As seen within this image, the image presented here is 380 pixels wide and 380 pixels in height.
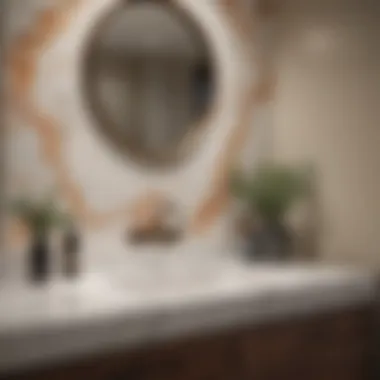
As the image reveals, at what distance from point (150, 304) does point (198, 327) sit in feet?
0.50

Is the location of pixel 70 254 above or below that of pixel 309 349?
above

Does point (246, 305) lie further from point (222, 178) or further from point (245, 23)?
point (245, 23)

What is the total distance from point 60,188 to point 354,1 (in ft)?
3.40

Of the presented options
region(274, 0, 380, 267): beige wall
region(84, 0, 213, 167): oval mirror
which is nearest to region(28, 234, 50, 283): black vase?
region(84, 0, 213, 167): oval mirror

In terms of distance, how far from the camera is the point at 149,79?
2260 millimetres

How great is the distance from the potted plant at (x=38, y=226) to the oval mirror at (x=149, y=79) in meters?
0.33

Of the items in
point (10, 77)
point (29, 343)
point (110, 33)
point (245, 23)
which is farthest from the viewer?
point (245, 23)

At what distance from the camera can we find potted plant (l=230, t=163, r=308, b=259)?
7.95ft

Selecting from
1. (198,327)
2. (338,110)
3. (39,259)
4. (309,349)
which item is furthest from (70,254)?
(338,110)

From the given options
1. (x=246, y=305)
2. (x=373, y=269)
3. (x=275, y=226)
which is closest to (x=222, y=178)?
(x=275, y=226)

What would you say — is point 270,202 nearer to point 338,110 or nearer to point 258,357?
point 338,110

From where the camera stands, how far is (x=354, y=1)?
2.36 metres

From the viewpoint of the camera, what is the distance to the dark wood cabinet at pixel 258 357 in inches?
59.2

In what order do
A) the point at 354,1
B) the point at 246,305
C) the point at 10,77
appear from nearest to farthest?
the point at 246,305 → the point at 10,77 → the point at 354,1
